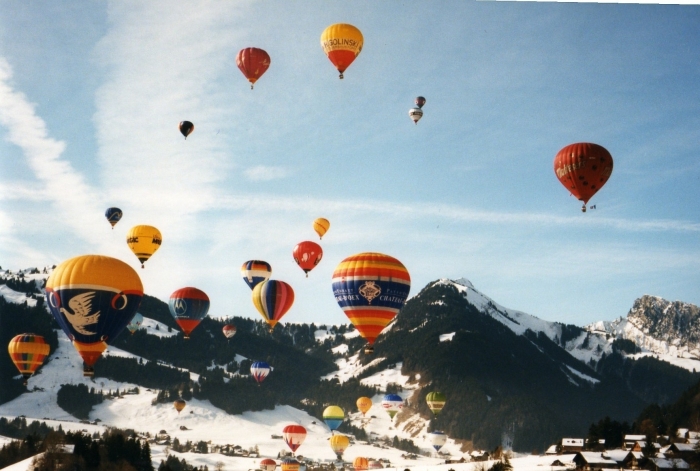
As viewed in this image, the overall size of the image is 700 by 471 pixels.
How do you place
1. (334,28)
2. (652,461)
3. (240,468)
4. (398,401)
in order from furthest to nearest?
(240,468)
(398,401)
(652,461)
(334,28)

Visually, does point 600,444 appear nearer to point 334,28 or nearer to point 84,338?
point 334,28

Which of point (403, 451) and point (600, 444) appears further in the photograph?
point (403, 451)

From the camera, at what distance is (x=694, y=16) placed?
37.5 meters

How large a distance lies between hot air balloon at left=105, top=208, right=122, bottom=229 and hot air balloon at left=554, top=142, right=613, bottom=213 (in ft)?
151

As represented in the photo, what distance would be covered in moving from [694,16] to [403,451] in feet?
561

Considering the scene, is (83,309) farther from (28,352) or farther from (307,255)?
(28,352)

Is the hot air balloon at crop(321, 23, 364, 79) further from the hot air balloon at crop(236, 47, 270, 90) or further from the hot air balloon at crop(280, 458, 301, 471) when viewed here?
the hot air balloon at crop(280, 458, 301, 471)

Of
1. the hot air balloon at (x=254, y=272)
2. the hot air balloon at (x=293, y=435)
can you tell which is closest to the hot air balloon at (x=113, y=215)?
the hot air balloon at (x=254, y=272)

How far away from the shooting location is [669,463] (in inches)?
2657

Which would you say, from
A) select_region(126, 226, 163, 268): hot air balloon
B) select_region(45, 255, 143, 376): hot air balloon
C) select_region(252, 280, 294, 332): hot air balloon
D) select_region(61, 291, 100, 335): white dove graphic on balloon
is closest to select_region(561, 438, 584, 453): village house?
select_region(252, 280, 294, 332): hot air balloon

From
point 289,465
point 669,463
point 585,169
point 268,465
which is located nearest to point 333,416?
point 289,465

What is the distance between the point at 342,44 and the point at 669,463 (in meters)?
39.1

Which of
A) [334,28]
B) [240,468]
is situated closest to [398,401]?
[240,468]

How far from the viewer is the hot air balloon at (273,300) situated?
74.4 m
